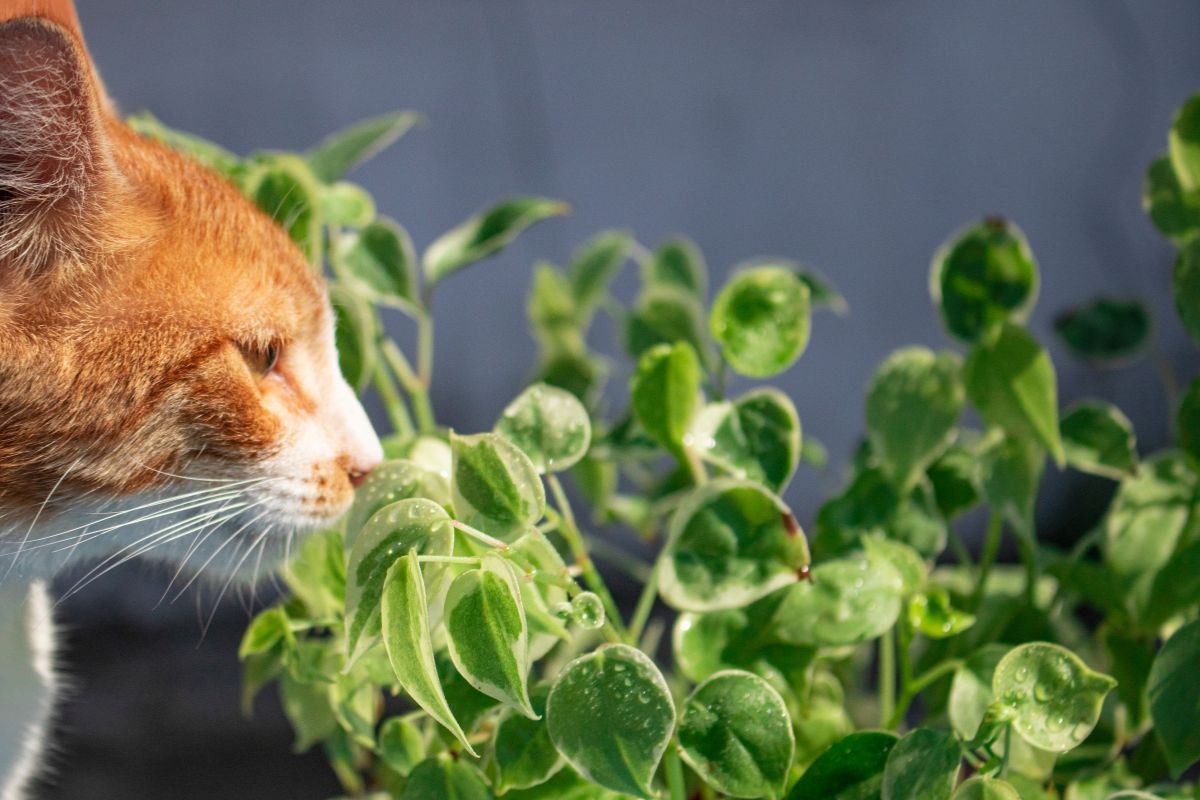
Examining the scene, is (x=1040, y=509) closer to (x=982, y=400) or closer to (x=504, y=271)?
(x=504, y=271)

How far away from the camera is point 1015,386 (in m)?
0.53

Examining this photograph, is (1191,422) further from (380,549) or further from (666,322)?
(380,549)

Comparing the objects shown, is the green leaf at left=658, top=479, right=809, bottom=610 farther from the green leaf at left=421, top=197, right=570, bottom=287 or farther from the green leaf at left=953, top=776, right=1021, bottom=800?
the green leaf at left=421, top=197, right=570, bottom=287

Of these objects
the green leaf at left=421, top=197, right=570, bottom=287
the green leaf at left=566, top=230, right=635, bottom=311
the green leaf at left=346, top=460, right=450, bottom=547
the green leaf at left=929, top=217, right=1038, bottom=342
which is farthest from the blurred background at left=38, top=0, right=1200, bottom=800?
the green leaf at left=346, top=460, right=450, bottom=547

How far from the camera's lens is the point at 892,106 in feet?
5.81

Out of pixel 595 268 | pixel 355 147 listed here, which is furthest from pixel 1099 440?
pixel 355 147

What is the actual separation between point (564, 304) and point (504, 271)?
1.12 metres

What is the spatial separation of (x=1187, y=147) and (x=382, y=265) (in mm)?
452

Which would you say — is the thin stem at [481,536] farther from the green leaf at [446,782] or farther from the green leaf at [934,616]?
the green leaf at [934,616]

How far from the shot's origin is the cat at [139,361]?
519 mm

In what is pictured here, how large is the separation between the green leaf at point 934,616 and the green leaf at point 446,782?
22 cm

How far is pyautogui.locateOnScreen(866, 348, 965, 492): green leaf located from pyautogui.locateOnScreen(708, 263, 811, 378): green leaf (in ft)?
0.23

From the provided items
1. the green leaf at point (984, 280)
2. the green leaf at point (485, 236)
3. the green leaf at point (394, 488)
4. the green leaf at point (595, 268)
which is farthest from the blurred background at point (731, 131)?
the green leaf at point (394, 488)

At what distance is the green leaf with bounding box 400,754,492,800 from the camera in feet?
1.42
